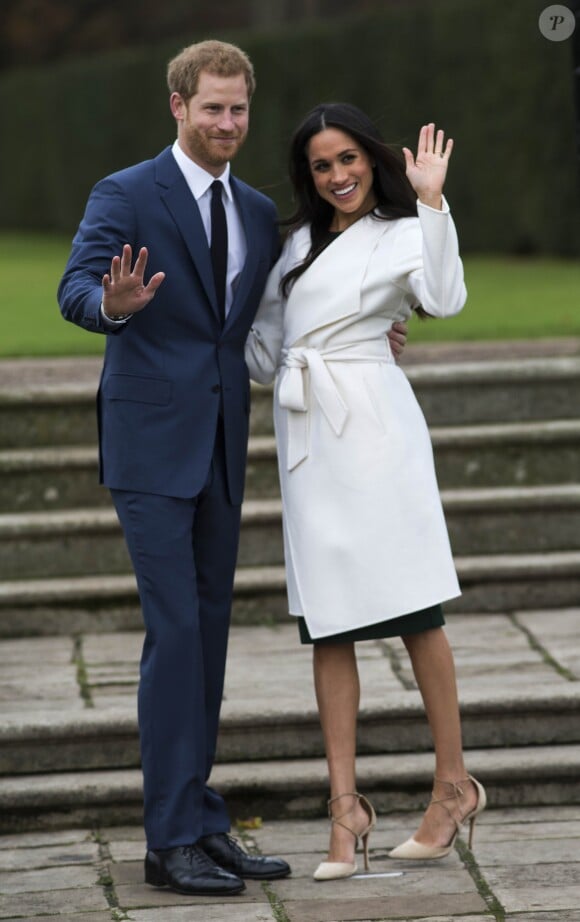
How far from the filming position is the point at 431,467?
4.19m

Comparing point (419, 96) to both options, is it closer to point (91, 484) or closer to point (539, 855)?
point (91, 484)

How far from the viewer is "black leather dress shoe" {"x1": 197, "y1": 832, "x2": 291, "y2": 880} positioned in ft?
13.5

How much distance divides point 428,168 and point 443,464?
9.26 ft

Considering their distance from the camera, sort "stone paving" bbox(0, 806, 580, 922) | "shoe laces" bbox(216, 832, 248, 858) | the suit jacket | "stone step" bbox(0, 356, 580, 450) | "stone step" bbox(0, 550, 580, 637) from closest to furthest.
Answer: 1. "stone paving" bbox(0, 806, 580, 922)
2. the suit jacket
3. "shoe laces" bbox(216, 832, 248, 858)
4. "stone step" bbox(0, 550, 580, 637)
5. "stone step" bbox(0, 356, 580, 450)

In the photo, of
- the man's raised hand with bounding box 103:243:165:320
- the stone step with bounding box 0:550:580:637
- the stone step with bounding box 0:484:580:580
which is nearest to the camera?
the man's raised hand with bounding box 103:243:165:320

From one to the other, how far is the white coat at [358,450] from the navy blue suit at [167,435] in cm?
19

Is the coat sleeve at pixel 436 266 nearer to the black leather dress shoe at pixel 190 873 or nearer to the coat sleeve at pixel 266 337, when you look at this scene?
the coat sleeve at pixel 266 337

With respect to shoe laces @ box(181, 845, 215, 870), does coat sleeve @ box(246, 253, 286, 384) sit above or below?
above

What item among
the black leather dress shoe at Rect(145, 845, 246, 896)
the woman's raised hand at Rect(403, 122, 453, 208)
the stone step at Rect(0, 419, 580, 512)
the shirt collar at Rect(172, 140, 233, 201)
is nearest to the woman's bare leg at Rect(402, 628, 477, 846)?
the black leather dress shoe at Rect(145, 845, 246, 896)

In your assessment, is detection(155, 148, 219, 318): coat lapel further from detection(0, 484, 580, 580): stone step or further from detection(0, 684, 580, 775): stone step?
detection(0, 484, 580, 580): stone step

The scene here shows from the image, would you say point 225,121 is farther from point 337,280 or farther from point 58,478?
point 58,478

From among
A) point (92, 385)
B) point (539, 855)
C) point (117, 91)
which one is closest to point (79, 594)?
point (92, 385)

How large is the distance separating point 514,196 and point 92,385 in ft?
25.2

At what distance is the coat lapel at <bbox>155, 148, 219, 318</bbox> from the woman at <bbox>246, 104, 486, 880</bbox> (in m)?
0.23
